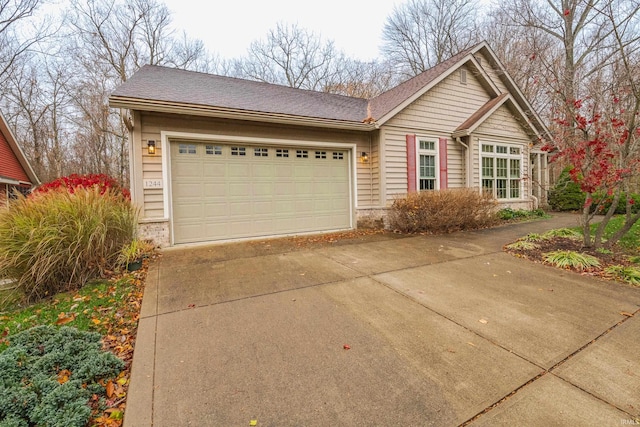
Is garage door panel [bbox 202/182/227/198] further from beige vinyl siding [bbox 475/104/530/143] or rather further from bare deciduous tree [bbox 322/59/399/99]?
bare deciduous tree [bbox 322/59/399/99]

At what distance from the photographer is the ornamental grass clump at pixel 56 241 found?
12.6 ft

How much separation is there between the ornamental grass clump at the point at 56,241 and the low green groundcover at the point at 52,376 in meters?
1.87

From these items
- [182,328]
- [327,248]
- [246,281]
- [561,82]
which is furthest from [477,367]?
[561,82]

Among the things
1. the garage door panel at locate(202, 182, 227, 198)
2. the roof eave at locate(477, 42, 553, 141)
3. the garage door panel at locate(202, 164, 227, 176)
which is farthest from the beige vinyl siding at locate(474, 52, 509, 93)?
the garage door panel at locate(202, 182, 227, 198)

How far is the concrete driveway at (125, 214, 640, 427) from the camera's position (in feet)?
5.89

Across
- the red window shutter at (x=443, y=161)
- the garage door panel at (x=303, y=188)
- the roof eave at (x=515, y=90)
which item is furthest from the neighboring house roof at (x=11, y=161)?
the roof eave at (x=515, y=90)

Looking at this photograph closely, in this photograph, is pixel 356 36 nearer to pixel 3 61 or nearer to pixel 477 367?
pixel 3 61

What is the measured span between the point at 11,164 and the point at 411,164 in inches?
711

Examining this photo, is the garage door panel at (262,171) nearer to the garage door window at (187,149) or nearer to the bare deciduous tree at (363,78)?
the garage door window at (187,149)

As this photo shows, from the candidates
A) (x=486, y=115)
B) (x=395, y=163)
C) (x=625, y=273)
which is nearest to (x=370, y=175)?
(x=395, y=163)

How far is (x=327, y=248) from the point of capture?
6.14 metres

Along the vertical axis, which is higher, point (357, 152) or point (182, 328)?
point (357, 152)

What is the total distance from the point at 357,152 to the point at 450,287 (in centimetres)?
556

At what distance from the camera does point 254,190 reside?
7.19m
